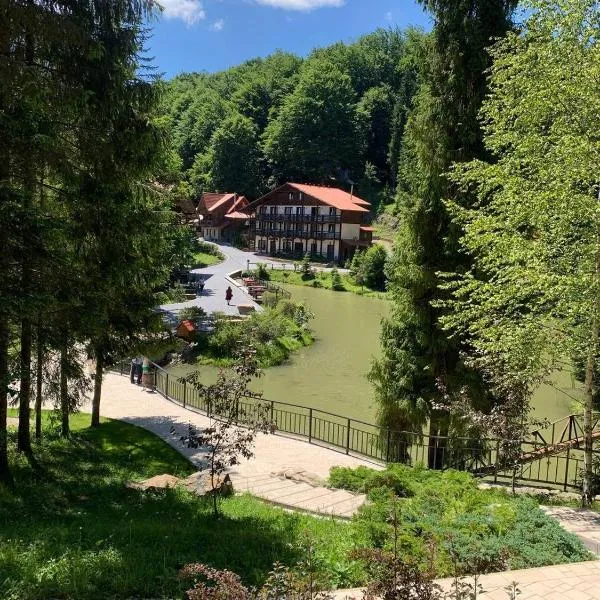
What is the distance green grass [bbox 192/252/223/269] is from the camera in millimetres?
54787

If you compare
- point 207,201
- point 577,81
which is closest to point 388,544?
point 577,81

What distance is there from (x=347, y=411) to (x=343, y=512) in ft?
35.3

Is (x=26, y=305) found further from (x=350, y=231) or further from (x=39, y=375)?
(x=350, y=231)

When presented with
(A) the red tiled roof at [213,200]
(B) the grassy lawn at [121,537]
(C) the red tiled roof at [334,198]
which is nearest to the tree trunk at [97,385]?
(B) the grassy lawn at [121,537]

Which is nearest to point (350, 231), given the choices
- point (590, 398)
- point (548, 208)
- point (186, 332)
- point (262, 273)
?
point (262, 273)

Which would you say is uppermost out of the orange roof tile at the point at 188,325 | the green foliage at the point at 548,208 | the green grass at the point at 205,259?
the green foliage at the point at 548,208

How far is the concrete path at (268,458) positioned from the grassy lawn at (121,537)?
40.3 inches

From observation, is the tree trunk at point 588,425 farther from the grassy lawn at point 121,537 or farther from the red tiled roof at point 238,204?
the red tiled roof at point 238,204

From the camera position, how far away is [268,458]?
1216 centimetres

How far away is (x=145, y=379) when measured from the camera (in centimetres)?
1861

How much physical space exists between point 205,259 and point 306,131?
34813 mm

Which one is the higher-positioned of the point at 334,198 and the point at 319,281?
the point at 334,198

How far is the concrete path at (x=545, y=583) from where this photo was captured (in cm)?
548

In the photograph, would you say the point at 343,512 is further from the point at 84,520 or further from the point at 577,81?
the point at 577,81
